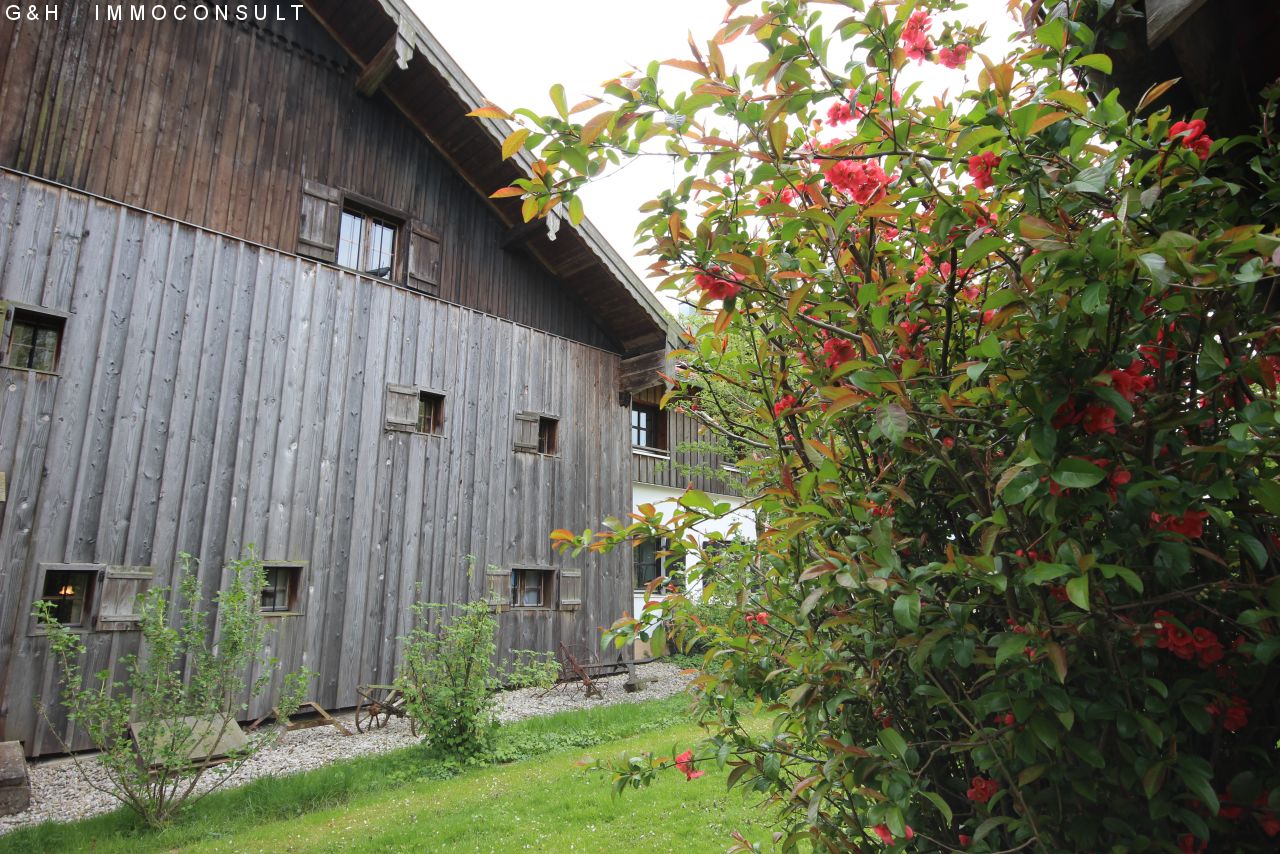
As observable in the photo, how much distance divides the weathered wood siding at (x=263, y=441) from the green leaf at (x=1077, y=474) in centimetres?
803

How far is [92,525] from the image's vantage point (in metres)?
6.70

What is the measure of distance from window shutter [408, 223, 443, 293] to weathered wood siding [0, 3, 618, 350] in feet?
0.47

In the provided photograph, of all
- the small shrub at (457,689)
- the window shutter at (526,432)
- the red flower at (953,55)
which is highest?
the window shutter at (526,432)

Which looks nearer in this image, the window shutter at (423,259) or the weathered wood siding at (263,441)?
the weathered wood siding at (263,441)

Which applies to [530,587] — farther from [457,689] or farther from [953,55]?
[953,55]

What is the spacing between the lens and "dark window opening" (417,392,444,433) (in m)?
9.62

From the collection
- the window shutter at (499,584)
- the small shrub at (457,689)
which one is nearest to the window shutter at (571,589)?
the window shutter at (499,584)

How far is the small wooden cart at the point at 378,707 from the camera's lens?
7.77m

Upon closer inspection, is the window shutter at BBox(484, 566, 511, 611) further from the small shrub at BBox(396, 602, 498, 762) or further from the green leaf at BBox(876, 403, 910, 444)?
the green leaf at BBox(876, 403, 910, 444)

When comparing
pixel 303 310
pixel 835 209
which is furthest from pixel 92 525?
pixel 835 209

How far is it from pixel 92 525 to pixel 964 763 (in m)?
7.70

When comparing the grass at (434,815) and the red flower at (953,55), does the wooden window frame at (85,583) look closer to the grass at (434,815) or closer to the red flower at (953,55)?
the grass at (434,815)

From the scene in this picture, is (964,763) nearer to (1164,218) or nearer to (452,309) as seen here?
(1164,218)

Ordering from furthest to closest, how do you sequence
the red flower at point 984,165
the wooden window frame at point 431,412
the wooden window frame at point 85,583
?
the wooden window frame at point 431,412 → the wooden window frame at point 85,583 → the red flower at point 984,165
